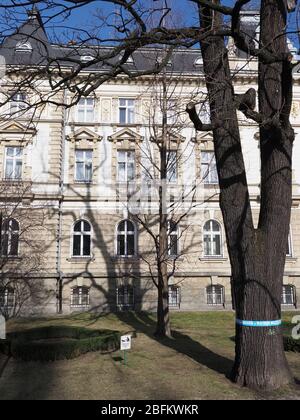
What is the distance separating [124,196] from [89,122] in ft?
16.6

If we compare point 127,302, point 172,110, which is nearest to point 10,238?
point 127,302

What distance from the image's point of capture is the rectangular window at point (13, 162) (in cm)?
2188

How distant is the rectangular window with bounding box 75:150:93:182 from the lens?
22562 millimetres

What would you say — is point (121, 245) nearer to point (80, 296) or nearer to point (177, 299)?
point (80, 296)

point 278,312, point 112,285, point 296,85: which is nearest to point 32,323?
point 112,285

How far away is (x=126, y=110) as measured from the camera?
77.4ft

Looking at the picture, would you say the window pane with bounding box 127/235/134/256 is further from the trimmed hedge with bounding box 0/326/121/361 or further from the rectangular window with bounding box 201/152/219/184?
the trimmed hedge with bounding box 0/326/121/361

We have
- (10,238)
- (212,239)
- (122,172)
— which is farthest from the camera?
(122,172)

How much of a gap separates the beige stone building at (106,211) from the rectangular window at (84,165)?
6 cm

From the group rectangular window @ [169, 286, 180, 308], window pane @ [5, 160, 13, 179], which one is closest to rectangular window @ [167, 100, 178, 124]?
rectangular window @ [169, 286, 180, 308]

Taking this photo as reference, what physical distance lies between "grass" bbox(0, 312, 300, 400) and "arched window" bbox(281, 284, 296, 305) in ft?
30.6

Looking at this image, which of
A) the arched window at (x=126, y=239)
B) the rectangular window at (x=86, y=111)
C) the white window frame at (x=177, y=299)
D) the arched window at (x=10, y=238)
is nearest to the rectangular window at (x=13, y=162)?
the arched window at (x=10, y=238)

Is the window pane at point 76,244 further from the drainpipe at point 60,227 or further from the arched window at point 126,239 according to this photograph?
the arched window at point 126,239

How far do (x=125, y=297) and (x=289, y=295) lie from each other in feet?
30.6
